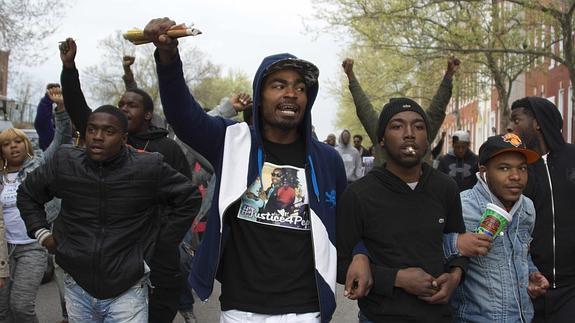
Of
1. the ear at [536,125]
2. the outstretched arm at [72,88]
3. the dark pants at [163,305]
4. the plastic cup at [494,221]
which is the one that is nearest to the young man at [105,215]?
the outstretched arm at [72,88]

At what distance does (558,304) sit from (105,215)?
285 centimetres

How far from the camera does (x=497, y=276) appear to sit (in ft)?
12.5

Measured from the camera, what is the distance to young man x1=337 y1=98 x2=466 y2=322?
3.45m

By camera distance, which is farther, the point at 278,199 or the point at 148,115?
the point at 148,115

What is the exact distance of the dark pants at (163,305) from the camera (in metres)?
5.61

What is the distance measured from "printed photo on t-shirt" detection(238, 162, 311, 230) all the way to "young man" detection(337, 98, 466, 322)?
0.26 metres

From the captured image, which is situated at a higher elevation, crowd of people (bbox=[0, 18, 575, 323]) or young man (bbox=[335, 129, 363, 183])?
crowd of people (bbox=[0, 18, 575, 323])

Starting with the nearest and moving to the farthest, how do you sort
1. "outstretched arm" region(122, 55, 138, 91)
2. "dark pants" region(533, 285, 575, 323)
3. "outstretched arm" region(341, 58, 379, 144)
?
1. "dark pants" region(533, 285, 575, 323)
2. "outstretched arm" region(341, 58, 379, 144)
3. "outstretched arm" region(122, 55, 138, 91)

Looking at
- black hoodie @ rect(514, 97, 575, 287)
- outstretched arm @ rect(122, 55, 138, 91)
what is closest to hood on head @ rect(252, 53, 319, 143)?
black hoodie @ rect(514, 97, 575, 287)

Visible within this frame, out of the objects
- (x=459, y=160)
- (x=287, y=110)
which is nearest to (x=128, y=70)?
(x=287, y=110)

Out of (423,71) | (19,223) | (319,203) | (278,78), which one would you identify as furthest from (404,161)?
(423,71)

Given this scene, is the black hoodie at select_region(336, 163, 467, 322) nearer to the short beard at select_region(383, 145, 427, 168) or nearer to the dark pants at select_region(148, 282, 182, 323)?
the short beard at select_region(383, 145, 427, 168)

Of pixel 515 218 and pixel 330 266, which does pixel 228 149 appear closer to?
pixel 330 266

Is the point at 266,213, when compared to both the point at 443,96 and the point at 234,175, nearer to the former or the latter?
the point at 234,175
